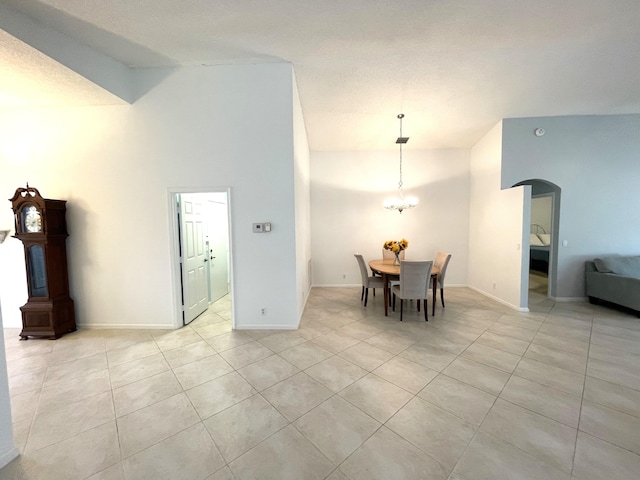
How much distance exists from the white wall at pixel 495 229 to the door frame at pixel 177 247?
450 centimetres

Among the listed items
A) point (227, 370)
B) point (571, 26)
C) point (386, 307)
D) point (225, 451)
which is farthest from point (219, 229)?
point (571, 26)

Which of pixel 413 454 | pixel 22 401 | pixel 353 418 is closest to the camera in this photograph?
pixel 413 454

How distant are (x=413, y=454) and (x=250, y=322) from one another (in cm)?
234

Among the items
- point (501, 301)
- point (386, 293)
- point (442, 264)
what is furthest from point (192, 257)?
point (501, 301)

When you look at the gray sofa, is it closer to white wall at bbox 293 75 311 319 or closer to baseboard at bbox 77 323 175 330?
white wall at bbox 293 75 311 319

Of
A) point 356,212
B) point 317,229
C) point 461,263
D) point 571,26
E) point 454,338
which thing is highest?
point 571,26

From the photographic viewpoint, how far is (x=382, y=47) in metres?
2.60

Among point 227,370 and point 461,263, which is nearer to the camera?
point 227,370

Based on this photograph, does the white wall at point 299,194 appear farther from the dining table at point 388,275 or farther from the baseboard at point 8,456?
the baseboard at point 8,456

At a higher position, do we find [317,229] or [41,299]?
[317,229]

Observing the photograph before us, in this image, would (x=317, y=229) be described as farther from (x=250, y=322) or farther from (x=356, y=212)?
(x=250, y=322)

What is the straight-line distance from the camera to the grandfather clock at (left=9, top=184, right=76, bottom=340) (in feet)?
9.57

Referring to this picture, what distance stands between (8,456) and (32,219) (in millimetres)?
2809

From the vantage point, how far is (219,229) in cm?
462
